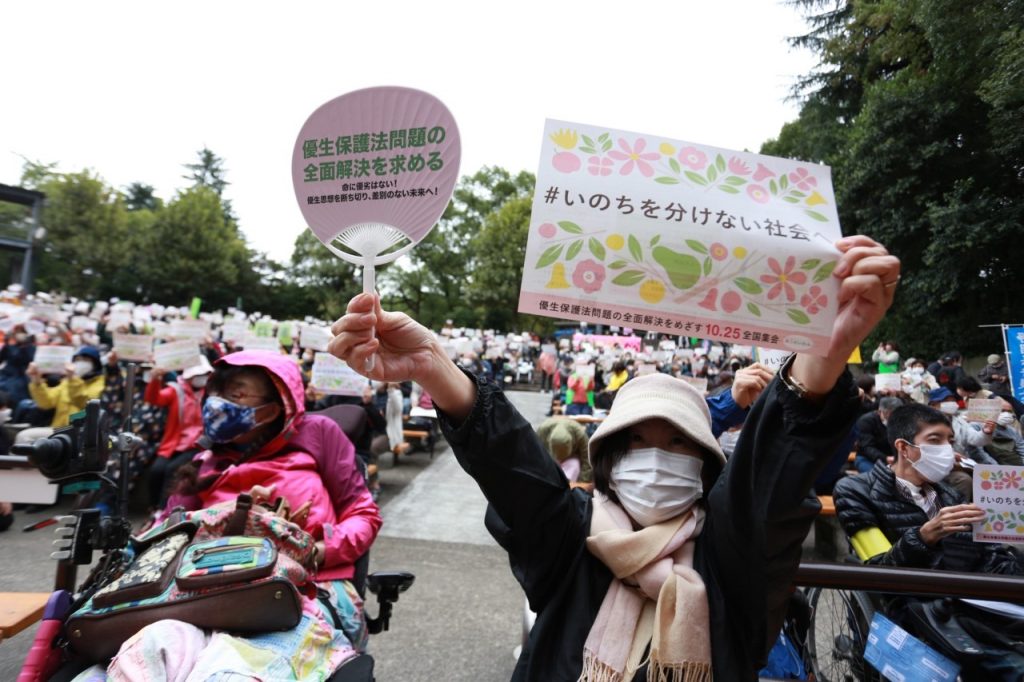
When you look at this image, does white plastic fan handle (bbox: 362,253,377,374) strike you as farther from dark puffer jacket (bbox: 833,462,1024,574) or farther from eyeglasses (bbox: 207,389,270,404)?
dark puffer jacket (bbox: 833,462,1024,574)

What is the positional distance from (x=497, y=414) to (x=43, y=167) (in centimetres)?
4983

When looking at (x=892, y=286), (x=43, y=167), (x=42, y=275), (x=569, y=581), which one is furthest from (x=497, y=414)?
(x=43, y=167)

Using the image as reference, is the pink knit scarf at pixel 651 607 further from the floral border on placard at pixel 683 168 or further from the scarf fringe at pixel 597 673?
the floral border on placard at pixel 683 168

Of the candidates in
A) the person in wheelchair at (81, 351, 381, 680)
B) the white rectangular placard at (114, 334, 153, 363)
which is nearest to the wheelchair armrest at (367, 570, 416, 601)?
the person in wheelchair at (81, 351, 381, 680)

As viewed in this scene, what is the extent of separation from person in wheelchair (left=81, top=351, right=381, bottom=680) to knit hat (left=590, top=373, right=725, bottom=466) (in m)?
1.22

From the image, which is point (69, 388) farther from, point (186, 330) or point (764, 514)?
Answer: point (764, 514)

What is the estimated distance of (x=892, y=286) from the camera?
121 cm

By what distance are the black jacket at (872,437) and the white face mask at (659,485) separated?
5.30 metres

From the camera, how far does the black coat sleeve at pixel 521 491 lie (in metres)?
1.41

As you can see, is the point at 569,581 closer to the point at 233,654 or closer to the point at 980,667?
the point at 233,654

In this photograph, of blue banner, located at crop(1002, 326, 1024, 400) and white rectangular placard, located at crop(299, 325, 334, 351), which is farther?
white rectangular placard, located at crop(299, 325, 334, 351)

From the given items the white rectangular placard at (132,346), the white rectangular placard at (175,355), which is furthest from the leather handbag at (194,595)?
the white rectangular placard at (132,346)

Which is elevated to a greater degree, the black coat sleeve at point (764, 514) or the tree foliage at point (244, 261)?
the tree foliage at point (244, 261)

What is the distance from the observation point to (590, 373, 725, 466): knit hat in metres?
1.58
